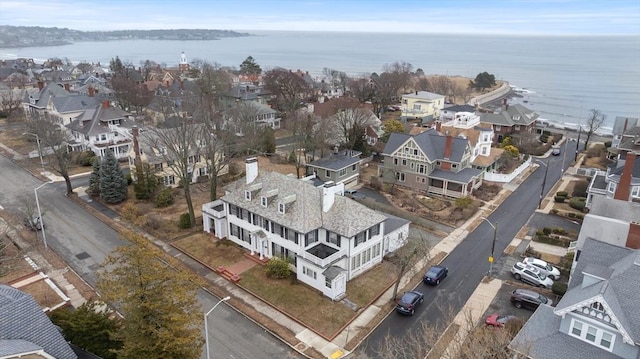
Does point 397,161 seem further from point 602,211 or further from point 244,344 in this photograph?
point 244,344

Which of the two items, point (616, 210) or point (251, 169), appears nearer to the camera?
point (616, 210)

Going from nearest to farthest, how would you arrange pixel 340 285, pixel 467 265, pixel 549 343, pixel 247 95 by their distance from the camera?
pixel 549 343 → pixel 340 285 → pixel 467 265 → pixel 247 95

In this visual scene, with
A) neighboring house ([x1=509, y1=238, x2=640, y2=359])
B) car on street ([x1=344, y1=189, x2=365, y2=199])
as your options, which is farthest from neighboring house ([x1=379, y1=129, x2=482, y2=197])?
neighboring house ([x1=509, y1=238, x2=640, y2=359])

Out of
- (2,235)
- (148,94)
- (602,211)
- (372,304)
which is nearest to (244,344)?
(372,304)

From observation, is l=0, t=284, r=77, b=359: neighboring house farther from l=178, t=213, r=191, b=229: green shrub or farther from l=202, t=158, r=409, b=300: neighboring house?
l=178, t=213, r=191, b=229: green shrub

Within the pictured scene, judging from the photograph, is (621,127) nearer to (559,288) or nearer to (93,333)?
(559,288)

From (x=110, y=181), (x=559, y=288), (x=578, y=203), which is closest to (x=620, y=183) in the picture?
(x=578, y=203)
